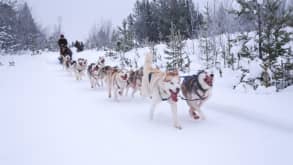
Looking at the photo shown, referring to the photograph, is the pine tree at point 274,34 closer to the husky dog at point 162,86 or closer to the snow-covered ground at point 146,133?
the snow-covered ground at point 146,133

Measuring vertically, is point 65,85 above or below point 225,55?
below

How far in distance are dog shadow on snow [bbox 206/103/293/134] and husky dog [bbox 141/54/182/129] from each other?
3.88 ft

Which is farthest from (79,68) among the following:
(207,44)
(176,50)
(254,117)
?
(254,117)

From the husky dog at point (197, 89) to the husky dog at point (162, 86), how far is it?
0.37 m

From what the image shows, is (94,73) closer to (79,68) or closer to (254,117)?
(79,68)

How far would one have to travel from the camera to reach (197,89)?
438 centimetres

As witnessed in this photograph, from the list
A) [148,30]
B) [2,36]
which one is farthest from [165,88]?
[2,36]

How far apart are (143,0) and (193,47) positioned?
1589cm

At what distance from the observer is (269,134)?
3.74 m

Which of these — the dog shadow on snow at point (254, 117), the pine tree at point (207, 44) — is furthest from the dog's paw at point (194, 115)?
the pine tree at point (207, 44)

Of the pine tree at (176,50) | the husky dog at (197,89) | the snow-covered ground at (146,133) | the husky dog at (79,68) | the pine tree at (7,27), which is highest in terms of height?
the pine tree at (7,27)

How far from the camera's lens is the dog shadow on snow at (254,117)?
3.86m

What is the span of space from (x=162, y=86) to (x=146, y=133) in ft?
2.71

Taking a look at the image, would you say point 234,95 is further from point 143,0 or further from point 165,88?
point 143,0
